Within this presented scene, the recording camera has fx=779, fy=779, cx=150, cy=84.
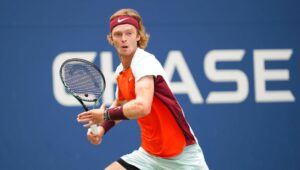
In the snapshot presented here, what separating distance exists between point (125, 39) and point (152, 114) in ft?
1.60

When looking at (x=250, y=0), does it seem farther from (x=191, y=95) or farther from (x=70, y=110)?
(x=70, y=110)

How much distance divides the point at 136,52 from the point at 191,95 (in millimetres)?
1924

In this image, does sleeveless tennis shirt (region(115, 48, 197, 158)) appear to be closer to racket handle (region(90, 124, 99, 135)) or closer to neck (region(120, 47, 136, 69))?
neck (region(120, 47, 136, 69))

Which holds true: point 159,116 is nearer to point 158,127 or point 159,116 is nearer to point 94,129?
point 158,127

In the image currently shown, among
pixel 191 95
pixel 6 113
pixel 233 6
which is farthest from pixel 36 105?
pixel 233 6

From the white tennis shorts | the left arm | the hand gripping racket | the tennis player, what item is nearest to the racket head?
the hand gripping racket

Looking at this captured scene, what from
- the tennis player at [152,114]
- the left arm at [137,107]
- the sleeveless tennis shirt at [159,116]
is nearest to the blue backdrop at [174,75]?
the tennis player at [152,114]

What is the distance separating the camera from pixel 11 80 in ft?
21.3

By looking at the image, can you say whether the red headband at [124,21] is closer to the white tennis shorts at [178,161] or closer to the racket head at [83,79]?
the racket head at [83,79]

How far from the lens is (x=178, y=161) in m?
4.86

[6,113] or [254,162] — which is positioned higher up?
[6,113]

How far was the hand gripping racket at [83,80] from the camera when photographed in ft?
15.4

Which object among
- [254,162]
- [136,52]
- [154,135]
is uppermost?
[136,52]

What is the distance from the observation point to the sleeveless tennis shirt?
4.67m
